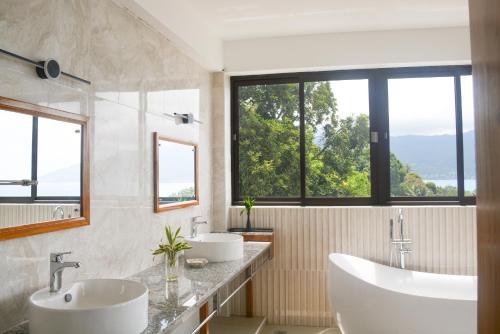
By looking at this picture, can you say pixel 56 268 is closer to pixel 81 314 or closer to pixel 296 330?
pixel 81 314

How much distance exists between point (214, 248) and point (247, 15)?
1.84 meters

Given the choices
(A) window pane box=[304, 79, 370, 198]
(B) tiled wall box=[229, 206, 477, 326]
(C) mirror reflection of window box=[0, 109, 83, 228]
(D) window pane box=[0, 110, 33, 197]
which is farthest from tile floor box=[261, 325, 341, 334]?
(D) window pane box=[0, 110, 33, 197]

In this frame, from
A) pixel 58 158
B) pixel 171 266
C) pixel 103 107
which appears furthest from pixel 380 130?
pixel 58 158

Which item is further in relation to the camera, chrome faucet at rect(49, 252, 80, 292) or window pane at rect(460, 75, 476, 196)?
window pane at rect(460, 75, 476, 196)

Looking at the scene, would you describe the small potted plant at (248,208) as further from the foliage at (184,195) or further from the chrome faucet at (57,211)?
the chrome faucet at (57,211)

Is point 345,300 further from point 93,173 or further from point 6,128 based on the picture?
point 6,128

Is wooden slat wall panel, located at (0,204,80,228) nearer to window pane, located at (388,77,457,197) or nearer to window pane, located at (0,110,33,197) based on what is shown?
window pane, located at (0,110,33,197)

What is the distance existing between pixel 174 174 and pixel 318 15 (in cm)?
171

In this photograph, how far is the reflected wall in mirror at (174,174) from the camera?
262 cm

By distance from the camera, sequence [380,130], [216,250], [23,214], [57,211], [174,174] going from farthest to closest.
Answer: [380,130]
[174,174]
[216,250]
[57,211]
[23,214]

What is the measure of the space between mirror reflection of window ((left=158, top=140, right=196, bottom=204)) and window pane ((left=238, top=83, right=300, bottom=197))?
836 mm

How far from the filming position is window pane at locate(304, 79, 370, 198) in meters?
3.78

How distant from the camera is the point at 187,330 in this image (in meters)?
2.93

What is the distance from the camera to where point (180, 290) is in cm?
197
